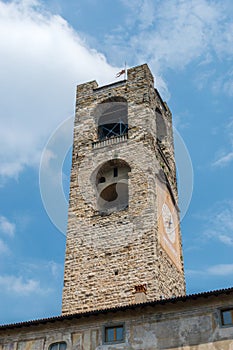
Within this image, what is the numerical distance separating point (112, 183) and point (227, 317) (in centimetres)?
1016

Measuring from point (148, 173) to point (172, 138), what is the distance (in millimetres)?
5150

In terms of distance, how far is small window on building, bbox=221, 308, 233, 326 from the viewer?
11.1m

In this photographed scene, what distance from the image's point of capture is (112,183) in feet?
67.8

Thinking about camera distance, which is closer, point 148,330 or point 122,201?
point 148,330

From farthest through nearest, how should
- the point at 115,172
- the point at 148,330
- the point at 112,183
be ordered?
the point at 115,172, the point at 112,183, the point at 148,330

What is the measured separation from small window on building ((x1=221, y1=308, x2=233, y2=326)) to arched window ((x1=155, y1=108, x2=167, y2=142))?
41.4 feet

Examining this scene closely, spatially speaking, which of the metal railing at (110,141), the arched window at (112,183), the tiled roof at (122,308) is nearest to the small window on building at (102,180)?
the arched window at (112,183)

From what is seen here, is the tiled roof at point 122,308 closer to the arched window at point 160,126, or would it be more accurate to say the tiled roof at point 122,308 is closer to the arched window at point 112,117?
the arched window at point 112,117

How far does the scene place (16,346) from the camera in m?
12.8

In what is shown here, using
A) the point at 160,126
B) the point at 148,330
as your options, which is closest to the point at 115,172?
the point at 160,126

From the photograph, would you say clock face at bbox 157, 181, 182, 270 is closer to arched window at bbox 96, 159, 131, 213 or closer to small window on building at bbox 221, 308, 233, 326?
arched window at bbox 96, 159, 131, 213

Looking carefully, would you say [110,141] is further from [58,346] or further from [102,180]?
[58,346]

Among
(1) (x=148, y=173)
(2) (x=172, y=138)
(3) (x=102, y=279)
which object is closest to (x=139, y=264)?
(3) (x=102, y=279)

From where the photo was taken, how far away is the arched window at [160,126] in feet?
76.0
